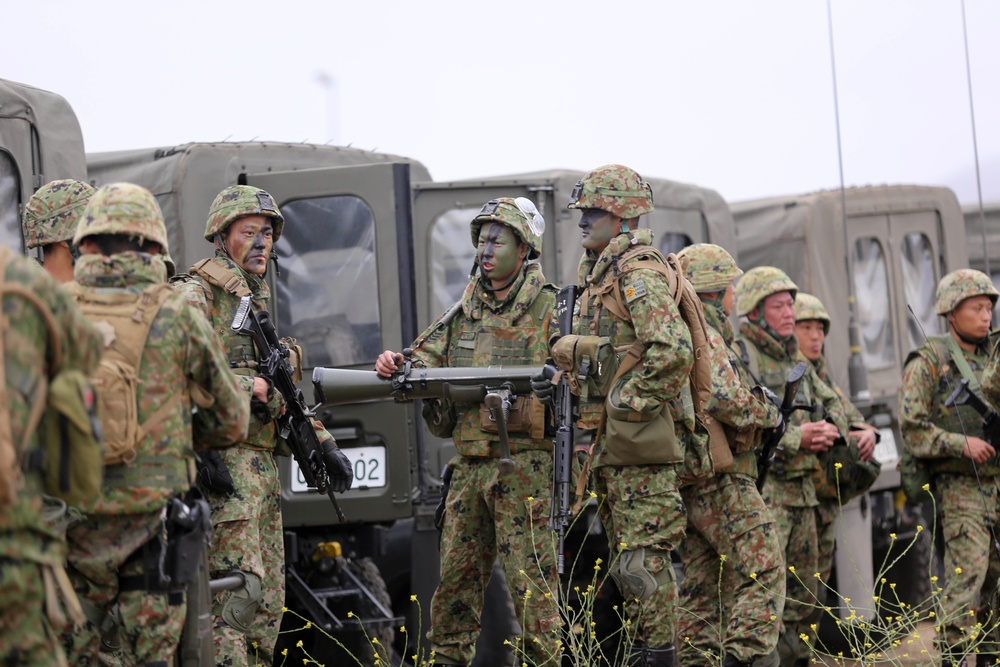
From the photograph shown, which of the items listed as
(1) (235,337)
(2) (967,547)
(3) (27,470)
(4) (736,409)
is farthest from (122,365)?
(2) (967,547)

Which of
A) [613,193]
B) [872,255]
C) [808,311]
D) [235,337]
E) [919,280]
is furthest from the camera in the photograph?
[919,280]

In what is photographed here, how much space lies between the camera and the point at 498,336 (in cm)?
627

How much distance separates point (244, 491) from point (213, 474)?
0.18 metres

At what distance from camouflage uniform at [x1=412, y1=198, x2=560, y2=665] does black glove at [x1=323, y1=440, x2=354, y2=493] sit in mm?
491

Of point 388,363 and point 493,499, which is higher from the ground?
point 388,363

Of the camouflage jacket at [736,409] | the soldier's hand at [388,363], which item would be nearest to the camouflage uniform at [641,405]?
the camouflage jacket at [736,409]


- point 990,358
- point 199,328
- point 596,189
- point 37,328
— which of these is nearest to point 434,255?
point 596,189

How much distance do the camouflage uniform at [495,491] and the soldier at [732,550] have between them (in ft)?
2.61

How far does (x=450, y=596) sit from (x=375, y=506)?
1243mm

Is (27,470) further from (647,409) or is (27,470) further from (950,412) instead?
(950,412)

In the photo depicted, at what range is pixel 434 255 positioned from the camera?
26.5ft

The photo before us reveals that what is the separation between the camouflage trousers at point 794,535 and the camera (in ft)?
23.7

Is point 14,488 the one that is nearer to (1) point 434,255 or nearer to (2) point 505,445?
(2) point 505,445

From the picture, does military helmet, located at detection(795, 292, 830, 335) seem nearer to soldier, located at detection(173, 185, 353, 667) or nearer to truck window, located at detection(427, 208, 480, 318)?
truck window, located at detection(427, 208, 480, 318)
